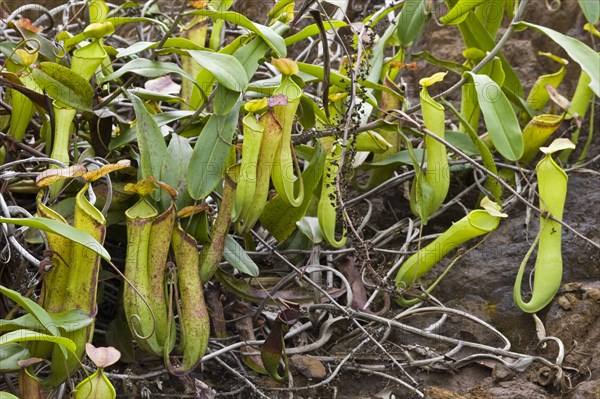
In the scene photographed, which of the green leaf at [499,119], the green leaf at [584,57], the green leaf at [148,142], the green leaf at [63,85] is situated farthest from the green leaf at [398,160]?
the green leaf at [63,85]

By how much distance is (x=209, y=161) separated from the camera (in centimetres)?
132

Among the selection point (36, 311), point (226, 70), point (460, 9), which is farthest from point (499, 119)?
point (36, 311)

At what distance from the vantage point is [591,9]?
1.29 metres

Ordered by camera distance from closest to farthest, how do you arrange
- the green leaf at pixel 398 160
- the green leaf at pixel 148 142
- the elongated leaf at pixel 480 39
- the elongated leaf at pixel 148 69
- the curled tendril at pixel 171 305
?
the curled tendril at pixel 171 305 < the green leaf at pixel 148 142 < the elongated leaf at pixel 148 69 < the green leaf at pixel 398 160 < the elongated leaf at pixel 480 39

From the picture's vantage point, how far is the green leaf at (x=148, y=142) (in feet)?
4.33

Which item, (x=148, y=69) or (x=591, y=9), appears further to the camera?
(x=148, y=69)

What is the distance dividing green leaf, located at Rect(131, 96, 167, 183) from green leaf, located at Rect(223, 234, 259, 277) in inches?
6.9

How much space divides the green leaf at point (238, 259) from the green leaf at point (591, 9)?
0.70 metres

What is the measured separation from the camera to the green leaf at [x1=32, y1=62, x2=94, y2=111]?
132 cm

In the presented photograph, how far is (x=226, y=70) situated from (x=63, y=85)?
0.98ft

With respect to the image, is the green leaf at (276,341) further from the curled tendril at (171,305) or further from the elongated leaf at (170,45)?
the elongated leaf at (170,45)

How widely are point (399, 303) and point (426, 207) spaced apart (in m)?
0.19

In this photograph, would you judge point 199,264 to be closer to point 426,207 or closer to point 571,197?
point 426,207

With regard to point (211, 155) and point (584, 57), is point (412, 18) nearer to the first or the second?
point (584, 57)
